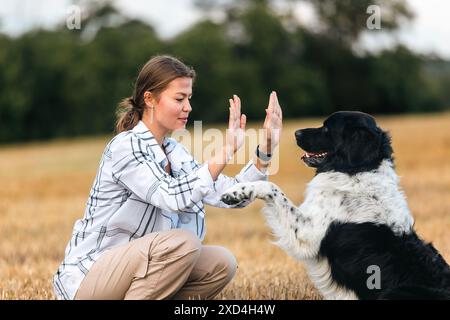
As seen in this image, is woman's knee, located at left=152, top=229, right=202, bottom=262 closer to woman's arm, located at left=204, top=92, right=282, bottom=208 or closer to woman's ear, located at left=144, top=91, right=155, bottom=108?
woman's arm, located at left=204, top=92, right=282, bottom=208

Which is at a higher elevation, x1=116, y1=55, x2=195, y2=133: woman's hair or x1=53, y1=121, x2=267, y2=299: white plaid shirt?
x1=116, y1=55, x2=195, y2=133: woman's hair

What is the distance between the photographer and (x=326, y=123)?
480 cm

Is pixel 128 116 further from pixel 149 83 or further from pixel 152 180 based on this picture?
pixel 152 180

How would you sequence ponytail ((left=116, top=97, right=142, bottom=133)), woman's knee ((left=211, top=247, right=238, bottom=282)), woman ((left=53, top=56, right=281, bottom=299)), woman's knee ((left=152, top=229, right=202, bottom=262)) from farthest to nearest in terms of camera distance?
1. woman's knee ((left=211, top=247, right=238, bottom=282))
2. ponytail ((left=116, top=97, right=142, bottom=133))
3. woman's knee ((left=152, top=229, right=202, bottom=262))
4. woman ((left=53, top=56, right=281, bottom=299))

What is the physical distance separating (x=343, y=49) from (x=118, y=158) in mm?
45636

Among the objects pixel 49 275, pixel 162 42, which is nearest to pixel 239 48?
pixel 162 42

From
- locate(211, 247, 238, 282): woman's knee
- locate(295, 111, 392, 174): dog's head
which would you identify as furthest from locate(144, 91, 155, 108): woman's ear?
locate(211, 247, 238, 282): woman's knee

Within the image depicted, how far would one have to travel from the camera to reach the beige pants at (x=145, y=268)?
4410 mm

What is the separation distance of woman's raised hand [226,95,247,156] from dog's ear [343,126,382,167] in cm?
78

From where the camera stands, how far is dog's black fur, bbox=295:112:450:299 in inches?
171

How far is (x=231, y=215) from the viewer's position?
43.5 feet

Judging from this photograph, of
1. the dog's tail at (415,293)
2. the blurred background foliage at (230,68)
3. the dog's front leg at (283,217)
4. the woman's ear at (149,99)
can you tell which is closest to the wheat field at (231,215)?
the dog's front leg at (283,217)

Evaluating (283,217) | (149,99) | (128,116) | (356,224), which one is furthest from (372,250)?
(128,116)

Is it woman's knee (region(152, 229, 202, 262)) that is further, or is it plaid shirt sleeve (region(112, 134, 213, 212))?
woman's knee (region(152, 229, 202, 262))
